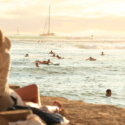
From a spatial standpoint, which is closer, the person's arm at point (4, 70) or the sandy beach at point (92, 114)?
the person's arm at point (4, 70)

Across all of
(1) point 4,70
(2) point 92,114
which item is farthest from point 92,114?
(1) point 4,70

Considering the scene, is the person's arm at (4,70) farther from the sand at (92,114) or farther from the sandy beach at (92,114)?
the sandy beach at (92,114)

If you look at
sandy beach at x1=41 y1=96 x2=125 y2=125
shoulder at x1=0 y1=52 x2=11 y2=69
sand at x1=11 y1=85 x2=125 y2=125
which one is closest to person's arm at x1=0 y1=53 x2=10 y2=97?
shoulder at x1=0 y1=52 x2=11 y2=69

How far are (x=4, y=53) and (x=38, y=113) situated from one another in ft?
3.00

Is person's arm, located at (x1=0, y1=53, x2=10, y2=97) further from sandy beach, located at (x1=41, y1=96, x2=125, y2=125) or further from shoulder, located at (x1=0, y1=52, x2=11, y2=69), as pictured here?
sandy beach, located at (x1=41, y1=96, x2=125, y2=125)

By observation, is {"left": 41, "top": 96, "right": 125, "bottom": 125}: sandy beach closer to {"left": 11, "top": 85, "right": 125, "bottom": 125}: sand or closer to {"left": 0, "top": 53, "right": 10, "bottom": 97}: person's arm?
{"left": 11, "top": 85, "right": 125, "bottom": 125}: sand

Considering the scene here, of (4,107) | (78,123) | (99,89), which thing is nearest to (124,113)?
(78,123)

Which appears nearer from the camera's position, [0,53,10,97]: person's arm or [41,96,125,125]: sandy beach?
[0,53,10,97]: person's arm

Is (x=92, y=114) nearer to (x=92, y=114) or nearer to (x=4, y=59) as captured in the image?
(x=92, y=114)

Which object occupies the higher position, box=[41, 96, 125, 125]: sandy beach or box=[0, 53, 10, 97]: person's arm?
box=[0, 53, 10, 97]: person's arm

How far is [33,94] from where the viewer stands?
3.99 metres

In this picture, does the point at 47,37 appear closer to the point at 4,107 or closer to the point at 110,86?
the point at 110,86

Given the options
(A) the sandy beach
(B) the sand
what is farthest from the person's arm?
(A) the sandy beach

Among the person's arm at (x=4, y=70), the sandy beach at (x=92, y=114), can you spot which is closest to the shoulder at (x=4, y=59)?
the person's arm at (x=4, y=70)
